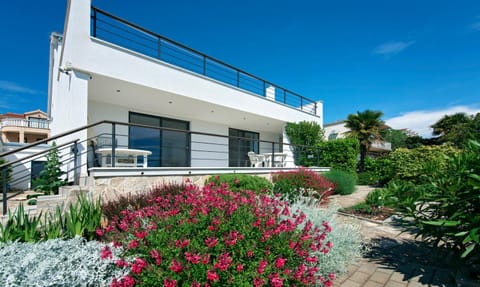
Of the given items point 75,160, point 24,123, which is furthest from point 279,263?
point 24,123

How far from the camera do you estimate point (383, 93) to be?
1589 centimetres

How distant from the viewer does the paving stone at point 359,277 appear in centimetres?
266

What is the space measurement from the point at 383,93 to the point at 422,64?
415 cm

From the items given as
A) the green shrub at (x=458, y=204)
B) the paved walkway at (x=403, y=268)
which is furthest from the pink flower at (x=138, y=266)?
the green shrub at (x=458, y=204)

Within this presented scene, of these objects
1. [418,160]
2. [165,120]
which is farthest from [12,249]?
[418,160]

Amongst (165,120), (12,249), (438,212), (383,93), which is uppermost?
(383,93)

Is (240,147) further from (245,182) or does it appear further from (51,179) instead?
(51,179)

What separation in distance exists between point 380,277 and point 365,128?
16.2 metres

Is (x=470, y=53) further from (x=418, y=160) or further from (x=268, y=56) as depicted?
(x=268, y=56)

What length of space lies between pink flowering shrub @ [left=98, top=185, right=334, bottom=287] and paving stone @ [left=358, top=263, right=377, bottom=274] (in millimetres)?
973

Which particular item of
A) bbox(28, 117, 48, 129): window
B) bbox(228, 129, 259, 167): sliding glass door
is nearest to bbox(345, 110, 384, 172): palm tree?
bbox(228, 129, 259, 167): sliding glass door

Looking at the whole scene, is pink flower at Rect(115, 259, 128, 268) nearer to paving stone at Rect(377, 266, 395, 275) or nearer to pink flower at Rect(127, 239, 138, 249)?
pink flower at Rect(127, 239, 138, 249)

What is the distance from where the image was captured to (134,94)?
7.89 metres

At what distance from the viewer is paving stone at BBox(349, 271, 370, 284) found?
8.71 ft
